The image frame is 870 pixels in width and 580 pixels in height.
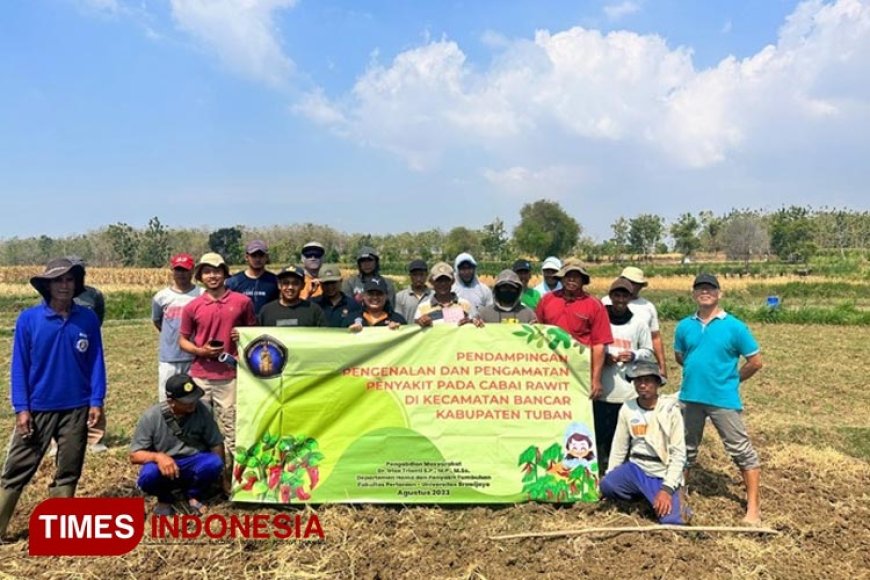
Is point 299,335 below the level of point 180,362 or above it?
above

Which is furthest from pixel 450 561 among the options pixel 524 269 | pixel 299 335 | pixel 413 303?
pixel 524 269

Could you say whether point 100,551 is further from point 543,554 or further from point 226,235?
point 226,235

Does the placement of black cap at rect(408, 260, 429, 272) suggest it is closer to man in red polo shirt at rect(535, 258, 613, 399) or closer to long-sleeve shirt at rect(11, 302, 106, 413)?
man in red polo shirt at rect(535, 258, 613, 399)

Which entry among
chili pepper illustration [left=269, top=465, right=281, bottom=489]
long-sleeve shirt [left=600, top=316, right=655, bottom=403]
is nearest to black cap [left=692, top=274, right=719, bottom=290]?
long-sleeve shirt [left=600, top=316, right=655, bottom=403]

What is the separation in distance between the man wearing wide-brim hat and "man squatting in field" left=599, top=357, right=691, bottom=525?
4.19 metres

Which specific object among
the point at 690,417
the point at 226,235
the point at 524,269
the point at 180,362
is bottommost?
the point at 690,417

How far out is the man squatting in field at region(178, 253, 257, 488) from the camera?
16.1 ft

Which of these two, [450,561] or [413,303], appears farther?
[413,303]

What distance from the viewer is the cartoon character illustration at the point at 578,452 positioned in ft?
15.8

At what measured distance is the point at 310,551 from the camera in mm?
4109

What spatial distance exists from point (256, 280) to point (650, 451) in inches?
152

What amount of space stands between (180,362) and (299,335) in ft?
5.30

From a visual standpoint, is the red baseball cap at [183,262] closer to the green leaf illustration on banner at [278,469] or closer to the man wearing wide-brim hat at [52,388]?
the man wearing wide-brim hat at [52,388]

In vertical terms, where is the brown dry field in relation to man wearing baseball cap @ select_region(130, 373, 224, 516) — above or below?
below
